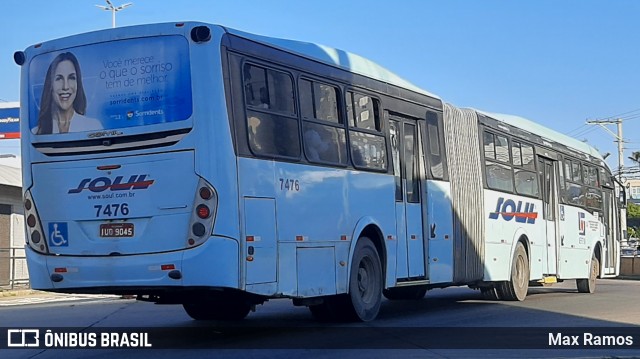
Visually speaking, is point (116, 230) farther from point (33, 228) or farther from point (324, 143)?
point (324, 143)

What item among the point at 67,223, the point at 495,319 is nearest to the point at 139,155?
the point at 67,223

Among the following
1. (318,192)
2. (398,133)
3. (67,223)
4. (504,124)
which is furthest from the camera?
(504,124)

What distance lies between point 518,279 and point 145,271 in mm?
10370

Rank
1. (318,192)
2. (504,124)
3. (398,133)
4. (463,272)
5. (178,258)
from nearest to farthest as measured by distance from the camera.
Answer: (178,258), (318,192), (398,133), (463,272), (504,124)

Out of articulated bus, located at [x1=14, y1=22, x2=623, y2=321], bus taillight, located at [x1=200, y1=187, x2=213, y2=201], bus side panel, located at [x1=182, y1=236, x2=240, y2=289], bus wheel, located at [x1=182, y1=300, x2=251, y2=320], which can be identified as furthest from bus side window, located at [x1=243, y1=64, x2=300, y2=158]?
bus wheel, located at [x1=182, y1=300, x2=251, y2=320]

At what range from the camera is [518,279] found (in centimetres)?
1753

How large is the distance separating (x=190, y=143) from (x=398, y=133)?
4.78m

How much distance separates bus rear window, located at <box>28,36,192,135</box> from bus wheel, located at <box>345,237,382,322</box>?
3.63 m

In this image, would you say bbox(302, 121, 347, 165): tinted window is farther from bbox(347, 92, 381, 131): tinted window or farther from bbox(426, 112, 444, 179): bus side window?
bbox(426, 112, 444, 179): bus side window

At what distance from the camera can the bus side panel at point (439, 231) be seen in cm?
1376

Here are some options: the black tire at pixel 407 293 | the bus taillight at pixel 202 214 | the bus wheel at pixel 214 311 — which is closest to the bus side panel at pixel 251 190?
the bus taillight at pixel 202 214

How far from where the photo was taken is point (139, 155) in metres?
9.33

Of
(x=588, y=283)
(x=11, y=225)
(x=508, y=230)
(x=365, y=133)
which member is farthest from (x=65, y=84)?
(x=11, y=225)

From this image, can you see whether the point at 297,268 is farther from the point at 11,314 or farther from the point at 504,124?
the point at 504,124
